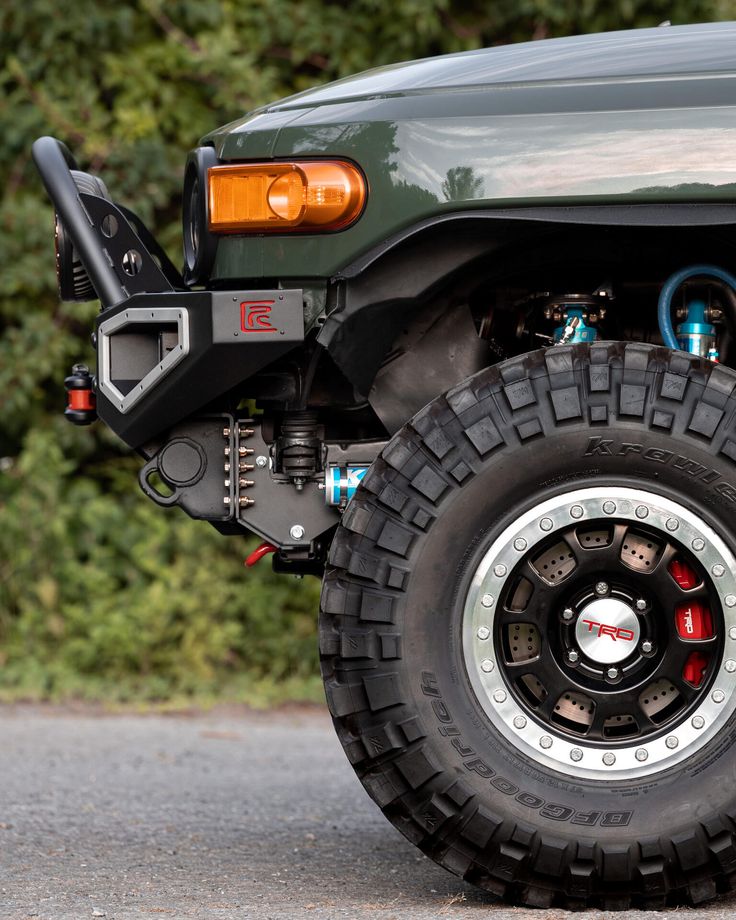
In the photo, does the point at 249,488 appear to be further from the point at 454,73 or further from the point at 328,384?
the point at 454,73

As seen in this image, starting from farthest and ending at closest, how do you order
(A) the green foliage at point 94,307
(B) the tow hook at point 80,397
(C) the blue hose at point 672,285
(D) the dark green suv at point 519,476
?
(A) the green foliage at point 94,307
(B) the tow hook at point 80,397
(C) the blue hose at point 672,285
(D) the dark green suv at point 519,476

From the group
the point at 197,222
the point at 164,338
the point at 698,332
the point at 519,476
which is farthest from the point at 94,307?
the point at 519,476

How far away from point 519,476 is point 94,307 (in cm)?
436

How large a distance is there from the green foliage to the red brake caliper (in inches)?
150

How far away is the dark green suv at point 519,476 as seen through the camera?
2627mm

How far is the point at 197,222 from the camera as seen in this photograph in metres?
3.04

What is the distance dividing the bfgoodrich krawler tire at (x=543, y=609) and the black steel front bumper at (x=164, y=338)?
0.38 m

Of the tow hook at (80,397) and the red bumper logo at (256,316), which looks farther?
the tow hook at (80,397)

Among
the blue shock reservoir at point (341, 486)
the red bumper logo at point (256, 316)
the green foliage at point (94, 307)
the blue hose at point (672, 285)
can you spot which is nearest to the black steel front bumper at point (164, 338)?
the red bumper logo at point (256, 316)

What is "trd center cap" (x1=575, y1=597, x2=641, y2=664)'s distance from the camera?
8.79 ft

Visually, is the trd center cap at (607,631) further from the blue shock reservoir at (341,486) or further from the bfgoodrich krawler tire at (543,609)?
the blue shock reservoir at (341,486)

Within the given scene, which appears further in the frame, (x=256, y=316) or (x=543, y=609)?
(x=256, y=316)

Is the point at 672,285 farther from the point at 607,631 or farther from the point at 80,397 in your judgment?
the point at 80,397

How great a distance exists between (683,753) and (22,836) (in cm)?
176
